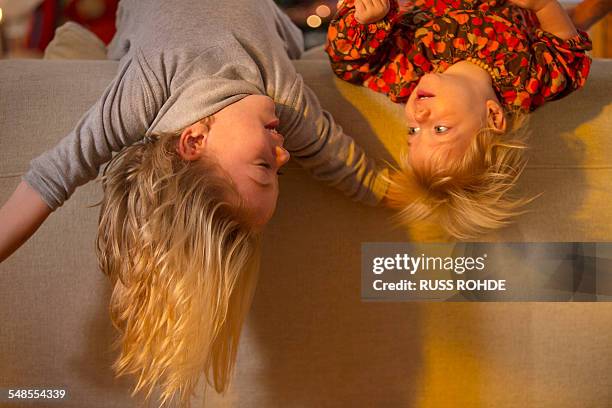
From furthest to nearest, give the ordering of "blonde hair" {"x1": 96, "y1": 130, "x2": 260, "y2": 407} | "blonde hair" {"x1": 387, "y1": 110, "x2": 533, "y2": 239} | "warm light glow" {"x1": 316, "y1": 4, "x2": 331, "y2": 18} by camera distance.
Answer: "warm light glow" {"x1": 316, "y1": 4, "x2": 331, "y2": 18}, "blonde hair" {"x1": 387, "y1": 110, "x2": 533, "y2": 239}, "blonde hair" {"x1": 96, "y1": 130, "x2": 260, "y2": 407}

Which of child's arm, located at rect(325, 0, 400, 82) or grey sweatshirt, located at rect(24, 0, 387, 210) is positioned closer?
grey sweatshirt, located at rect(24, 0, 387, 210)

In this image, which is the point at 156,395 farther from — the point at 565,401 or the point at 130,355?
the point at 565,401

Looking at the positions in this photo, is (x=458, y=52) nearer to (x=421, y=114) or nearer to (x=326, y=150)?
(x=421, y=114)

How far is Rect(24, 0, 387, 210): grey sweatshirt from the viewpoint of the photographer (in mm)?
745

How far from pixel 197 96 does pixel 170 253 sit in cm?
19

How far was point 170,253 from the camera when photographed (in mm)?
697

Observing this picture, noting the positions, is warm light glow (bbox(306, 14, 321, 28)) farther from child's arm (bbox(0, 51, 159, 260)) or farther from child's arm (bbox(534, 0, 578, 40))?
child's arm (bbox(0, 51, 159, 260))

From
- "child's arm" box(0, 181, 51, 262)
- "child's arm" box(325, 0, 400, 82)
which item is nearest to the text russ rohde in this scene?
"child's arm" box(325, 0, 400, 82)

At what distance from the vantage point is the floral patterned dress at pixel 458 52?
854 mm

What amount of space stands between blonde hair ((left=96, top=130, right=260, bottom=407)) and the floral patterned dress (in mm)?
279

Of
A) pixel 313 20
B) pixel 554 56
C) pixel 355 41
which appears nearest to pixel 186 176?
pixel 355 41

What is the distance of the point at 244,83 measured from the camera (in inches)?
29.9

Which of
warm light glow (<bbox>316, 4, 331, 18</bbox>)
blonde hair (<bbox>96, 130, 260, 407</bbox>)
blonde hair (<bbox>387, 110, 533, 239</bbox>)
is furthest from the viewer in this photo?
warm light glow (<bbox>316, 4, 331, 18</bbox>)

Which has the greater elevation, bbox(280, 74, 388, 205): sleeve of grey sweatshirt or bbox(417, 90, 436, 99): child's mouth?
bbox(417, 90, 436, 99): child's mouth
